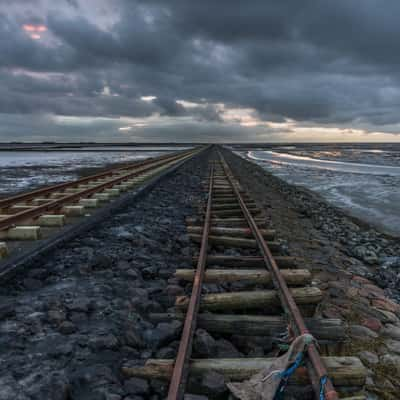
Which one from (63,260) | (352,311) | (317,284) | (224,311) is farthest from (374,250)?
(63,260)

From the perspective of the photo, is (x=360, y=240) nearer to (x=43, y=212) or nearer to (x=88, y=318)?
(x=88, y=318)

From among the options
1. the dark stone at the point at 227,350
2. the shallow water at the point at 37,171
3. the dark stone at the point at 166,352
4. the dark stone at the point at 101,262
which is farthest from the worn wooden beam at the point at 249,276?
the shallow water at the point at 37,171

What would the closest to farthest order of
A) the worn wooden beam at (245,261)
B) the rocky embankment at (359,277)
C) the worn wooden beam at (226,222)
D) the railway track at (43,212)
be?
the rocky embankment at (359,277), the worn wooden beam at (245,261), the railway track at (43,212), the worn wooden beam at (226,222)

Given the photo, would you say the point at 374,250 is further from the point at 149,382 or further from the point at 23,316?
the point at 23,316

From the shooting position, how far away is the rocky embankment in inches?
115

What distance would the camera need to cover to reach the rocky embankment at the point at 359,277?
291 cm

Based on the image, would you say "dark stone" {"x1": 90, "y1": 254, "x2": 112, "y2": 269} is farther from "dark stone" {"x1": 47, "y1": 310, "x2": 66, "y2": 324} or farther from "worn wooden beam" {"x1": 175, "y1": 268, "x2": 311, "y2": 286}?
"dark stone" {"x1": 47, "y1": 310, "x2": 66, "y2": 324}

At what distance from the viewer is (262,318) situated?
3.05 m

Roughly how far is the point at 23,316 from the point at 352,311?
380 cm

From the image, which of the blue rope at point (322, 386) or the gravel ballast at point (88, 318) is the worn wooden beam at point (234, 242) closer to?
the gravel ballast at point (88, 318)

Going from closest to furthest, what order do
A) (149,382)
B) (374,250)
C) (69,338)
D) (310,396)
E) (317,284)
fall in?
1. (310,396)
2. (149,382)
3. (69,338)
4. (317,284)
5. (374,250)

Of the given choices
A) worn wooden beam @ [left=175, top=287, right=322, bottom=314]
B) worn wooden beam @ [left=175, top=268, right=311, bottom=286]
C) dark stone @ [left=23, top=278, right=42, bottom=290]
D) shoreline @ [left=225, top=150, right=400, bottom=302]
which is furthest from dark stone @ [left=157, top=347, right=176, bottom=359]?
shoreline @ [left=225, top=150, right=400, bottom=302]

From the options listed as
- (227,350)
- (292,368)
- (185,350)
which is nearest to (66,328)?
(185,350)

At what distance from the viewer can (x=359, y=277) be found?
18.4ft
